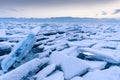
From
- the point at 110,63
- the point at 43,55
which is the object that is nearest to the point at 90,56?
the point at 110,63

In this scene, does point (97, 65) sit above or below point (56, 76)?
below

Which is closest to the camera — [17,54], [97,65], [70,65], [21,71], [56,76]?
[21,71]

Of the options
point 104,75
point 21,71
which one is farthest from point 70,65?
point 21,71

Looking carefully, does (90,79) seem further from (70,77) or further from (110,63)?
(110,63)

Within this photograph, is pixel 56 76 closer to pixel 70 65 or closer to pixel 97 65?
pixel 70 65

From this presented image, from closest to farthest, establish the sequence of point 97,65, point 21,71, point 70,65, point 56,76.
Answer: point 21,71
point 56,76
point 70,65
point 97,65

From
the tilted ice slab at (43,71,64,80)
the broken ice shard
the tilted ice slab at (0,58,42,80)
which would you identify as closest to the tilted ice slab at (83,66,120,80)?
the tilted ice slab at (43,71,64,80)

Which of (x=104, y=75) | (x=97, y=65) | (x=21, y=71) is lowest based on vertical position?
(x=97, y=65)

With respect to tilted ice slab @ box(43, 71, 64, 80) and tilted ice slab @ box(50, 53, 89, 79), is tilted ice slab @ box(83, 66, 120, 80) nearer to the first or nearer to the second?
tilted ice slab @ box(50, 53, 89, 79)

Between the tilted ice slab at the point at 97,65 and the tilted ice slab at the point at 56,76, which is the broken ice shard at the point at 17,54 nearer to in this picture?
the tilted ice slab at the point at 56,76
